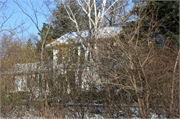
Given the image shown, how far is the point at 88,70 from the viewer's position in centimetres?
550

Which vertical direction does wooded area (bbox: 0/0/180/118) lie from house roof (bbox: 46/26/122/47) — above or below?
below

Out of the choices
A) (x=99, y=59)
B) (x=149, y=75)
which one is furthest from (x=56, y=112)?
(x=149, y=75)

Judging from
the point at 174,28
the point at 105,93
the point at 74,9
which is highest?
the point at 74,9

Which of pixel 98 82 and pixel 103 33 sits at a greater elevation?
pixel 103 33

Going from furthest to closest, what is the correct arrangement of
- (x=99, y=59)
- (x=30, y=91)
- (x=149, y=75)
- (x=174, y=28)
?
(x=174, y=28), (x=30, y=91), (x=99, y=59), (x=149, y=75)

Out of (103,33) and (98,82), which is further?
(103,33)

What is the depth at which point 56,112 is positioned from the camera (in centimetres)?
550

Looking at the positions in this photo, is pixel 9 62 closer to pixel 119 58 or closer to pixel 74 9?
pixel 119 58

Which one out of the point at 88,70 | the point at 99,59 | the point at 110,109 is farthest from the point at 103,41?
the point at 110,109

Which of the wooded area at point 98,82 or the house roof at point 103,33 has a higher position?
the house roof at point 103,33

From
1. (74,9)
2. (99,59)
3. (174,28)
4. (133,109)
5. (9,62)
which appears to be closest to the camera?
(99,59)

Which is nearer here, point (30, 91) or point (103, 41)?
point (103, 41)

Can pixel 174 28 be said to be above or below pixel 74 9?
below

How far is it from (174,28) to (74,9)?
22.1 ft
